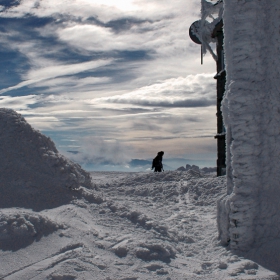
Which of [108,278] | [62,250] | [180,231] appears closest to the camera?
[108,278]

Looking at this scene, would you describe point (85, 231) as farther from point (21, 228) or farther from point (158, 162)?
point (158, 162)

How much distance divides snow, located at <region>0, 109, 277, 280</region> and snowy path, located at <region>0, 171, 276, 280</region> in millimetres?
11

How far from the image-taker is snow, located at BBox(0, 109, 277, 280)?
3852mm

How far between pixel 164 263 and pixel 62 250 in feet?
4.22

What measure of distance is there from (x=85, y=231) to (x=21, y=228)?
0.90m

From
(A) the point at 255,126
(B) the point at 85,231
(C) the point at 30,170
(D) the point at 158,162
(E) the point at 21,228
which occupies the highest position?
(A) the point at 255,126

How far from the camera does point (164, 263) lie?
416 centimetres

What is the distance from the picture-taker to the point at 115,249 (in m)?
4.29

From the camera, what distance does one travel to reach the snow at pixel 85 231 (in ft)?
12.6

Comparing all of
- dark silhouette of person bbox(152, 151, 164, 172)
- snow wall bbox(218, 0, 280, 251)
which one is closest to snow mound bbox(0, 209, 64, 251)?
snow wall bbox(218, 0, 280, 251)

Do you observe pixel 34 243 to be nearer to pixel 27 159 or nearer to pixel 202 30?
pixel 27 159

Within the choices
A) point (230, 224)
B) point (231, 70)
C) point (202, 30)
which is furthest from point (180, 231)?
point (202, 30)

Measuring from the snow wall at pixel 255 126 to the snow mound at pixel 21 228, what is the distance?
257cm

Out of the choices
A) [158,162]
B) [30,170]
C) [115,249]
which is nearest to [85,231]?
[115,249]
